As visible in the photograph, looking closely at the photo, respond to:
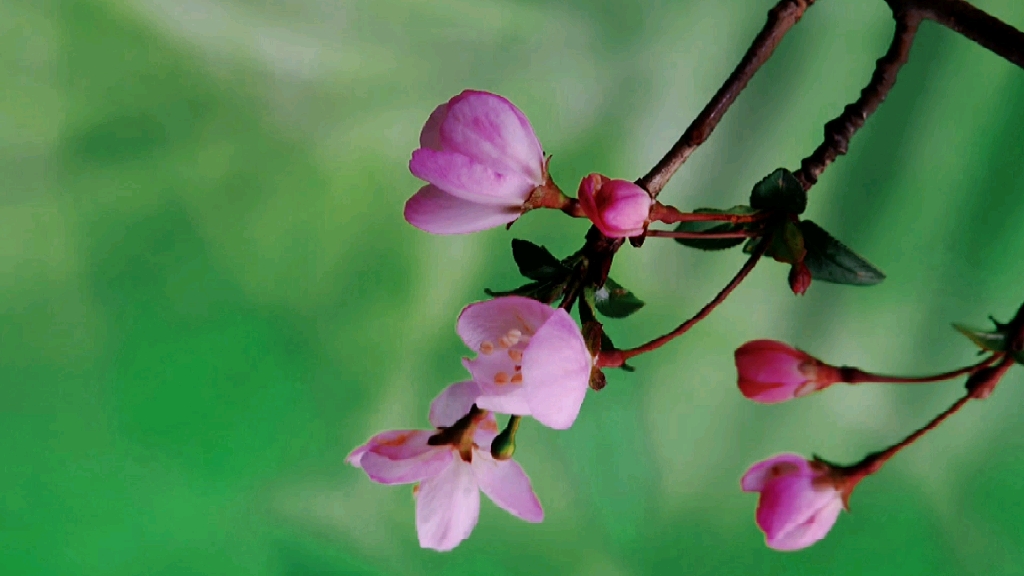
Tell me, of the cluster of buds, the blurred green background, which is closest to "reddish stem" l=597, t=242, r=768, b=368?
the cluster of buds

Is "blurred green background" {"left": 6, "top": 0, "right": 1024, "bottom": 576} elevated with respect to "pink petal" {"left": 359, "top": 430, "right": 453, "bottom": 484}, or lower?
elevated

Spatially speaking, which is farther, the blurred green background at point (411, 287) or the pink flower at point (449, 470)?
the blurred green background at point (411, 287)

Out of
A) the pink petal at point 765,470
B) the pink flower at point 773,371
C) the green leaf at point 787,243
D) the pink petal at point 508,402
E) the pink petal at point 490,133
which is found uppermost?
the pink petal at point 490,133

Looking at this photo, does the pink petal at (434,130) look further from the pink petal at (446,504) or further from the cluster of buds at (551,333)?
the pink petal at (446,504)

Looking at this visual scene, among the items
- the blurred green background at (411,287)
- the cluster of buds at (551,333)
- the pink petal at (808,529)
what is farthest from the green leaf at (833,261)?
the blurred green background at (411,287)

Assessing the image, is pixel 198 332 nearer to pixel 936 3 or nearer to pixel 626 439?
pixel 626 439

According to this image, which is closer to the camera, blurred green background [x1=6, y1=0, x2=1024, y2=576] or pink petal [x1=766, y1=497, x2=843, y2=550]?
pink petal [x1=766, y1=497, x2=843, y2=550]

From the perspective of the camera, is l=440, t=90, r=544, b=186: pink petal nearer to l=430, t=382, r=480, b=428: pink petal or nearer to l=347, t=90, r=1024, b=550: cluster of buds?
l=347, t=90, r=1024, b=550: cluster of buds

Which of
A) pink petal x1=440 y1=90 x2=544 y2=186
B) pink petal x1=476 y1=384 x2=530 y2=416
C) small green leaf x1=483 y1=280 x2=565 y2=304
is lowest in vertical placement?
pink petal x1=476 y1=384 x2=530 y2=416
